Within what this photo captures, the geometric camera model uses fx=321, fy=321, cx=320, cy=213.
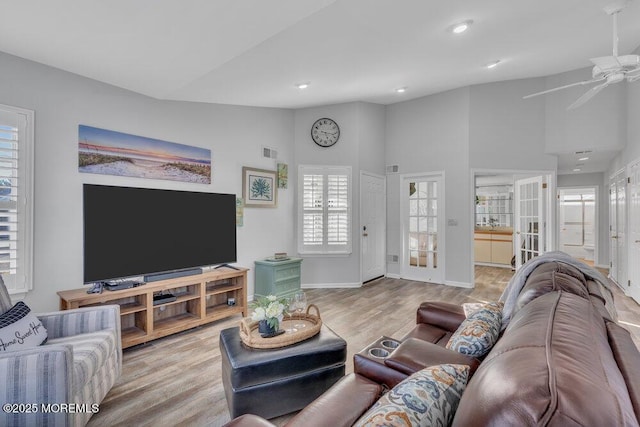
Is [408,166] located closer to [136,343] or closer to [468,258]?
[468,258]

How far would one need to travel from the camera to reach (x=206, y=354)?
2836 millimetres

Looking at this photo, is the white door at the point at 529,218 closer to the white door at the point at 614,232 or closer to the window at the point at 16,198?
the white door at the point at 614,232

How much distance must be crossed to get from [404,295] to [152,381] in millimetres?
3495

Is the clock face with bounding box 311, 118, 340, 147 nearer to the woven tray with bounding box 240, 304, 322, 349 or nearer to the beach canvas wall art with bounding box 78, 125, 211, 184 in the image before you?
the beach canvas wall art with bounding box 78, 125, 211, 184

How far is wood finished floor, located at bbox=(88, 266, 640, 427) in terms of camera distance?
203cm

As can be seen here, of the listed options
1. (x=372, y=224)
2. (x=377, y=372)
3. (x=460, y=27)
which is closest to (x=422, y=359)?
(x=377, y=372)

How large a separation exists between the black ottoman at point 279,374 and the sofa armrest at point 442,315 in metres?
0.72

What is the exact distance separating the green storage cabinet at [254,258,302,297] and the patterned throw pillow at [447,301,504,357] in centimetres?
303

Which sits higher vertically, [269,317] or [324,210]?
[324,210]

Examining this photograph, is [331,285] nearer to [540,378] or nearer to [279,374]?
[279,374]

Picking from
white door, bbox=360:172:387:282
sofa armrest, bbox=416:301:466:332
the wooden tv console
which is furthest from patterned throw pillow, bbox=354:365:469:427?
white door, bbox=360:172:387:282

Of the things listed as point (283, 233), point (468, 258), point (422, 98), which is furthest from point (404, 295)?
point (422, 98)

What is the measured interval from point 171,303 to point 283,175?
2.53 m

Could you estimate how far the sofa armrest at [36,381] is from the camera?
4.97ft
